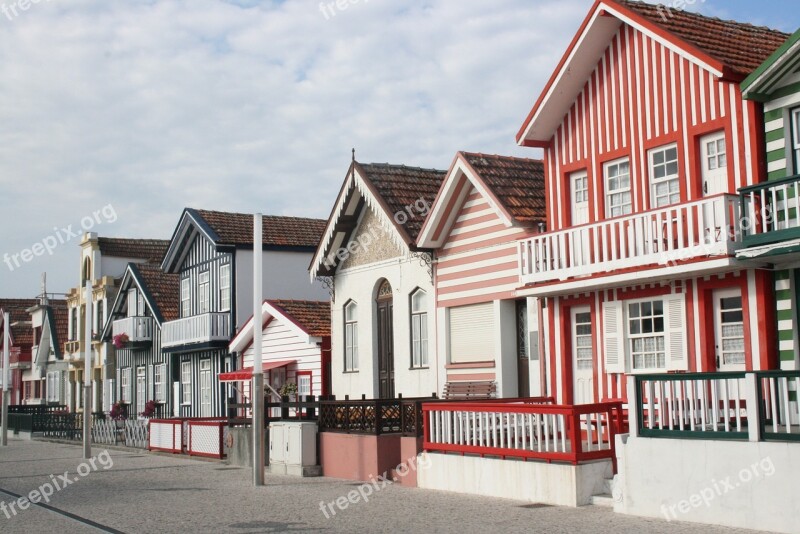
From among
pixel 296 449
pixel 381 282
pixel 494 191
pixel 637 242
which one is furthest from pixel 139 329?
pixel 637 242

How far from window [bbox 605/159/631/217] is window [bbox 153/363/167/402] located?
84.1ft

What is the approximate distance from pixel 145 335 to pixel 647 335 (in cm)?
2782

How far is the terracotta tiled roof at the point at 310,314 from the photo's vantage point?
28.5m

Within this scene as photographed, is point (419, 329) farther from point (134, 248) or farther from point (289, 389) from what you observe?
point (134, 248)

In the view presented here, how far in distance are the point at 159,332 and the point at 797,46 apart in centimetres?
3082

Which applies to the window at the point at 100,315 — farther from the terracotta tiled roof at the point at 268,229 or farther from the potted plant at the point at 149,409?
the terracotta tiled roof at the point at 268,229

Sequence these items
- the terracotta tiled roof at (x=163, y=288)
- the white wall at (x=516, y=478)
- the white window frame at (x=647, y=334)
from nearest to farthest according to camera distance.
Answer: the white wall at (x=516, y=478)
the white window frame at (x=647, y=334)
the terracotta tiled roof at (x=163, y=288)

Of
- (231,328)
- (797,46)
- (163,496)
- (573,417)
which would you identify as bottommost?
(163,496)

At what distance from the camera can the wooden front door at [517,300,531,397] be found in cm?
2050

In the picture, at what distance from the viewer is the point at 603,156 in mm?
18125

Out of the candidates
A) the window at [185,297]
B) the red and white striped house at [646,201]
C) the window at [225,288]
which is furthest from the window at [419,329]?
the window at [185,297]

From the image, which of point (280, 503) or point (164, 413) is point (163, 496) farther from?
point (164, 413)

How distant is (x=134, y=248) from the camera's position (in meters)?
49.2

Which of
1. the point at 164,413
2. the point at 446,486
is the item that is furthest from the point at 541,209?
the point at 164,413
